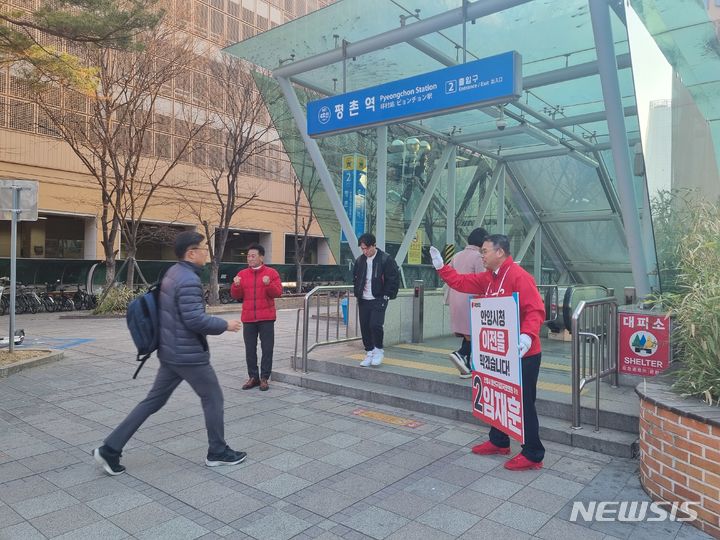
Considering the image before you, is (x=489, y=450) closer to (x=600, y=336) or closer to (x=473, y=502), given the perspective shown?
(x=473, y=502)

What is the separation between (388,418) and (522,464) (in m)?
1.66

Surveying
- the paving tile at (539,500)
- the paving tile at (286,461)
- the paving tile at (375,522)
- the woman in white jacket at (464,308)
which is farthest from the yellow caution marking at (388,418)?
the paving tile at (375,522)

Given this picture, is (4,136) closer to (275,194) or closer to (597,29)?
(275,194)

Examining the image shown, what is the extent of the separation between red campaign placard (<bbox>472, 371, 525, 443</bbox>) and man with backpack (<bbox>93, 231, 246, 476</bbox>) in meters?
2.00

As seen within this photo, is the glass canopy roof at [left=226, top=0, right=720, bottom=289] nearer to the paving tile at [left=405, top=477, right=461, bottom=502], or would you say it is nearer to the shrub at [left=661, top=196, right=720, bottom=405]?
the shrub at [left=661, top=196, right=720, bottom=405]

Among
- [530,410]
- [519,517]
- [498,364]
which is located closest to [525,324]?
[498,364]

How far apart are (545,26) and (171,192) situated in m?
22.0

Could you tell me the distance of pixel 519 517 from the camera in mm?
3328

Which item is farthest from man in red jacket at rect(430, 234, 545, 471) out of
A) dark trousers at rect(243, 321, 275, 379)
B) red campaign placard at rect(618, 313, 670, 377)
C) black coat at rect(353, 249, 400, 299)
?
dark trousers at rect(243, 321, 275, 379)

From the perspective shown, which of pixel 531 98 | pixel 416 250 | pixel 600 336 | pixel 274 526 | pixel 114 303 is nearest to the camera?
pixel 274 526

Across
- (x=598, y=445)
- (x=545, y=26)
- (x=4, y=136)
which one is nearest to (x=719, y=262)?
(x=598, y=445)

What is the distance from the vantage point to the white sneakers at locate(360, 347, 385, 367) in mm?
6633

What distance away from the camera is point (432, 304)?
9.20 metres

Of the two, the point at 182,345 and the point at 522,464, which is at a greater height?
the point at 182,345
